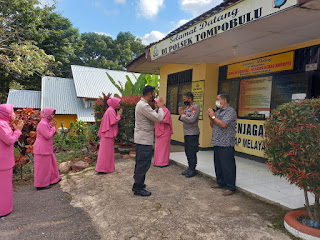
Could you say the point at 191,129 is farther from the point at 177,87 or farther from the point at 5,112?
the point at 177,87

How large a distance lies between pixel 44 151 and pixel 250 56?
563cm

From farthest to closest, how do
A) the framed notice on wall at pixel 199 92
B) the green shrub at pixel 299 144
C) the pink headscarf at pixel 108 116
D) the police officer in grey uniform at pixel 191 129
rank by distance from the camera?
1. the framed notice on wall at pixel 199 92
2. the pink headscarf at pixel 108 116
3. the police officer in grey uniform at pixel 191 129
4. the green shrub at pixel 299 144

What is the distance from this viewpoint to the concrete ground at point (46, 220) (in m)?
2.86

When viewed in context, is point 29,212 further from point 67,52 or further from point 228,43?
point 67,52

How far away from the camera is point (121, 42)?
35688 millimetres

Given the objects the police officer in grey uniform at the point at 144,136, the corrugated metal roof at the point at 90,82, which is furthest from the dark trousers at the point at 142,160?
the corrugated metal roof at the point at 90,82

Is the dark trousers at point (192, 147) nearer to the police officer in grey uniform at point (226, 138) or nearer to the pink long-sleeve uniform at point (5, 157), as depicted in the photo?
the police officer in grey uniform at point (226, 138)

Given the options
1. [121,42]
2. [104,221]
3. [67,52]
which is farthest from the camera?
[121,42]

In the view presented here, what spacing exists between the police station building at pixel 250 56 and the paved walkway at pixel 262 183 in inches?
29.1

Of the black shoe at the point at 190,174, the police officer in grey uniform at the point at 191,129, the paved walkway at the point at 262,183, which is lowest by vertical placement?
the black shoe at the point at 190,174

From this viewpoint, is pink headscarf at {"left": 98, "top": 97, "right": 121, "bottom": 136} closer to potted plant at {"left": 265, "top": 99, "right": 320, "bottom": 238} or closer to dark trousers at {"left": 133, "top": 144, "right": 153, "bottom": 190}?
dark trousers at {"left": 133, "top": 144, "right": 153, "bottom": 190}

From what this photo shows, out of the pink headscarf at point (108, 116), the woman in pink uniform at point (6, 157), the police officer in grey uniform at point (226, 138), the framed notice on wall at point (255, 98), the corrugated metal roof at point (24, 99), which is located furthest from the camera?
the corrugated metal roof at point (24, 99)

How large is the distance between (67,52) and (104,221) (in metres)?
23.5

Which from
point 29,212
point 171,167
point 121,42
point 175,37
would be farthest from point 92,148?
point 121,42
